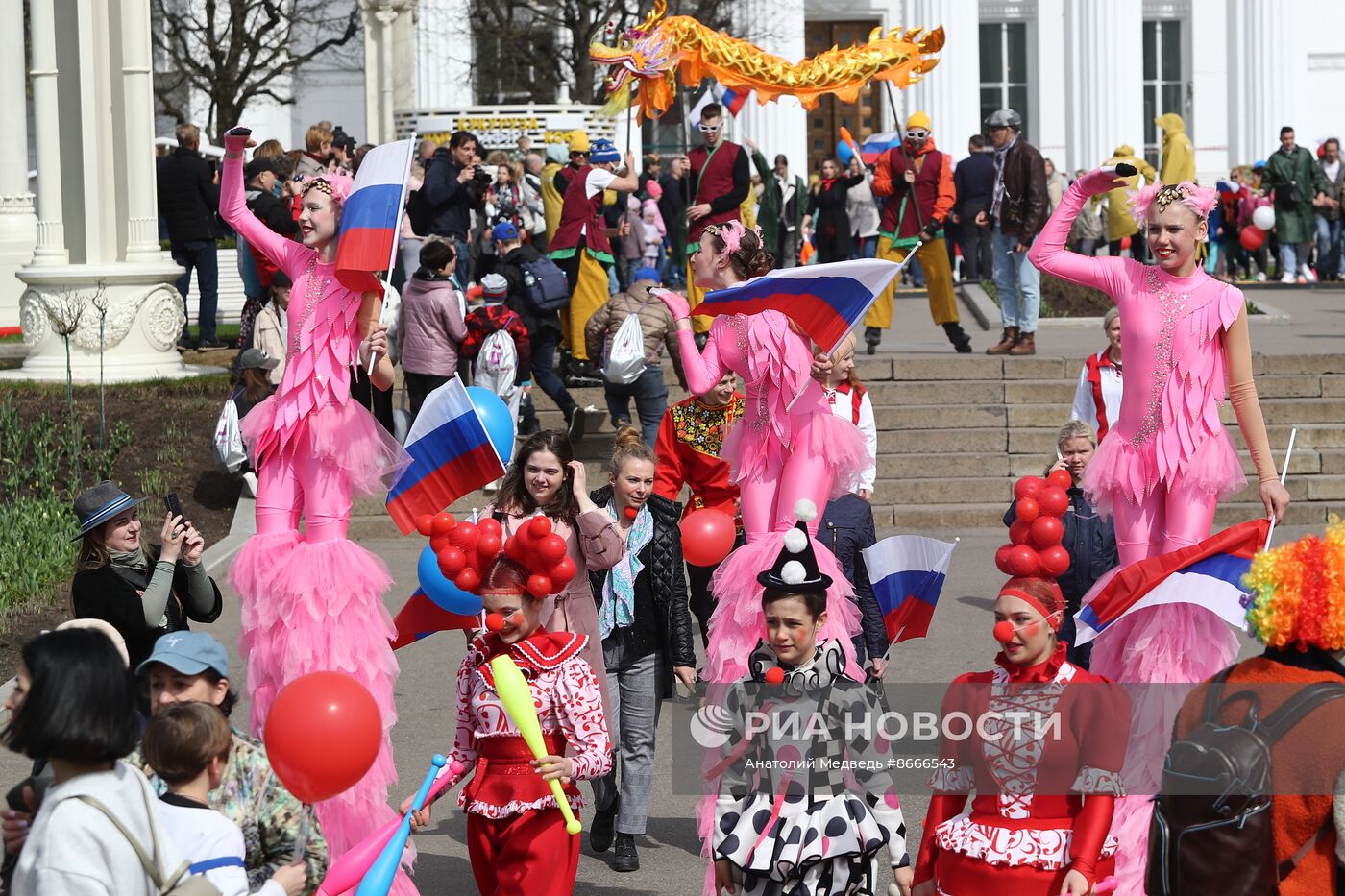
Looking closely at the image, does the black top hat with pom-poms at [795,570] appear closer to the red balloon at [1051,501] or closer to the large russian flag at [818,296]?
the red balloon at [1051,501]

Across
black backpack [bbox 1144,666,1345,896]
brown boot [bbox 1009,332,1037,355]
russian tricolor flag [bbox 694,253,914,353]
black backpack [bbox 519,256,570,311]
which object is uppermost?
black backpack [bbox 519,256,570,311]

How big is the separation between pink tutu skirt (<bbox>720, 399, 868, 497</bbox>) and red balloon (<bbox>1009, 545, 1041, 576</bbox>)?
140 centimetres

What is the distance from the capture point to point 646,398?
12664mm

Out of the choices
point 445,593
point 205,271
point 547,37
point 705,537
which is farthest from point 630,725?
point 547,37

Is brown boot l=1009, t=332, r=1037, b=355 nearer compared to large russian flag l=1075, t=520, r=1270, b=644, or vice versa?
large russian flag l=1075, t=520, r=1270, b=644

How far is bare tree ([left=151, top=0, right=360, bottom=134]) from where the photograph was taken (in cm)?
3662

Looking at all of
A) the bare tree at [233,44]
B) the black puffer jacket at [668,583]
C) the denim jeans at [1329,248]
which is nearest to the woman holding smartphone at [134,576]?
the black puffer jacket at [668,583]

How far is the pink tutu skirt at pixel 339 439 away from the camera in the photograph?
6293 millimetres

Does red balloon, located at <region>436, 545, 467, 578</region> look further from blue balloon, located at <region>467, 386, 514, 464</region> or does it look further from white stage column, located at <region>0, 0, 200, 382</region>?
white stage column, located at <region>0, 0, 200, 382</region>

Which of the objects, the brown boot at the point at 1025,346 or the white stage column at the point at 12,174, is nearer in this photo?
the brown boot at the point at 1025,346

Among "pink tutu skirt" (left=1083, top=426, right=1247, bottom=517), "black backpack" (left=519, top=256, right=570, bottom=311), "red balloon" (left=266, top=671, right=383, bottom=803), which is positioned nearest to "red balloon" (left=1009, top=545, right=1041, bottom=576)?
"pink tutu skirt" (left=1083, top=426, right=1247, bottom=517)

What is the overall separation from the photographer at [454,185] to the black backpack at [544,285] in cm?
195

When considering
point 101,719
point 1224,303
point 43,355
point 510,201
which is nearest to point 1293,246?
point 510,201

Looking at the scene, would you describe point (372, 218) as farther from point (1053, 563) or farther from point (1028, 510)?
point (1053, 563)
